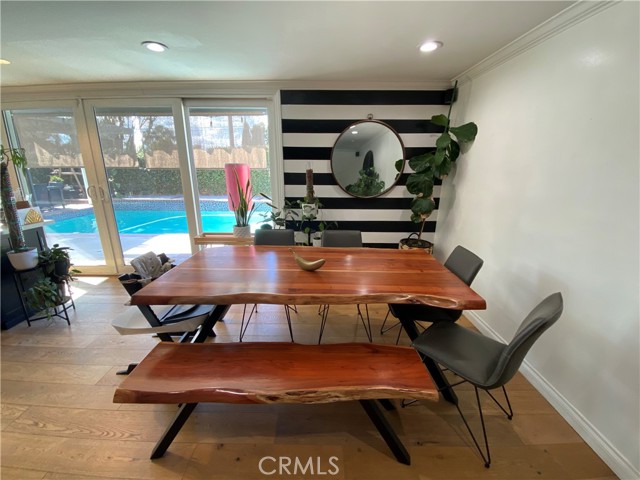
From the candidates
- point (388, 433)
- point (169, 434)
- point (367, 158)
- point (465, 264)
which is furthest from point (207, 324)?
point (367, 158)

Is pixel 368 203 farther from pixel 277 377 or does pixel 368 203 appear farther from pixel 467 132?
pixel 277 377

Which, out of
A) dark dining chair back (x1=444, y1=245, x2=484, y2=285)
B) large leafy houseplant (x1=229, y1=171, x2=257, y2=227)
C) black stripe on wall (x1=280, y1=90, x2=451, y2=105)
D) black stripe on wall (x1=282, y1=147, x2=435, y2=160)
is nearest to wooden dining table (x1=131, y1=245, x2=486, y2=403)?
dark dining chair back (x1=444, y1=245, x2=484, y2=285)

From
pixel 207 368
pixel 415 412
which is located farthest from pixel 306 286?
pixel 415 412

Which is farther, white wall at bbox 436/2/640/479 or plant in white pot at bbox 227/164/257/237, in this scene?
plant in white pot at bbox 227/164/257/237

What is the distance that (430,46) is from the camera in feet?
6.34

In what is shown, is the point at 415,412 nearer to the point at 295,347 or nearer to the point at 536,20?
the point at 295,347

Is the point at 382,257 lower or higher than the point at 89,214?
lower

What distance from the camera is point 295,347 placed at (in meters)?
1.43

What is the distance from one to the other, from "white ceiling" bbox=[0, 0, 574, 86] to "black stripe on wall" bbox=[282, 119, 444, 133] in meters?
0.47

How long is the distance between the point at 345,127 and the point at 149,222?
9.73 ft

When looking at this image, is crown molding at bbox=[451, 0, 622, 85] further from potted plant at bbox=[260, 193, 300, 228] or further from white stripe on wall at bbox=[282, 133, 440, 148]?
potted plant at bbox=[260, 193, 300, 228]

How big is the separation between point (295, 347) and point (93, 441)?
1.22 m

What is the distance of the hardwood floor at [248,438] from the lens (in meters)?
1.24

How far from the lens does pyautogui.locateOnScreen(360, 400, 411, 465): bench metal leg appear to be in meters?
1.27
